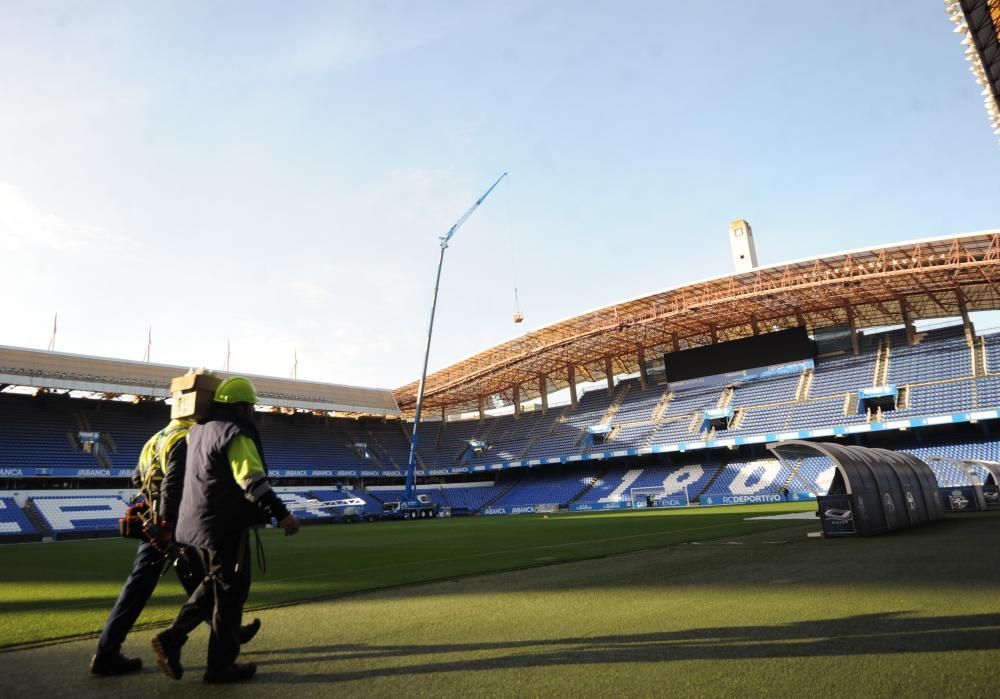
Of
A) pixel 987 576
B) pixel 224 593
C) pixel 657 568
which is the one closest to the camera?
pixel 224 593

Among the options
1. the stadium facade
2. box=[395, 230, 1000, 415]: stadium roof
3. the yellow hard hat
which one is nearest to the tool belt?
the yellow hard hat

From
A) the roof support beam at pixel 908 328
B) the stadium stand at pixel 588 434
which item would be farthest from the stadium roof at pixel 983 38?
the roof support beam at pixel 908 328

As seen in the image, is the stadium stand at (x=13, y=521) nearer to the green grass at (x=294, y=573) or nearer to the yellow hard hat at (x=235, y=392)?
the green grass at (x=294, y=573)

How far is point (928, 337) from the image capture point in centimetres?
4353

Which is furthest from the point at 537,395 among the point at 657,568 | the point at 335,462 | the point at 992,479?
the point at 657,568

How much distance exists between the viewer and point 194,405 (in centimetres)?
451

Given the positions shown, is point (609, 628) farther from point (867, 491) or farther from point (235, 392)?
point (867, 491)

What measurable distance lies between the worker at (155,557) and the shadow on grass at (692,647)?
2.79 feet

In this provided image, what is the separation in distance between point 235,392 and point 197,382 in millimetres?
458

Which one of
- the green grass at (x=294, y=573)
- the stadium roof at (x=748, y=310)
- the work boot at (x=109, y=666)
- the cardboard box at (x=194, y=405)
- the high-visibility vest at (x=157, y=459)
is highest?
the stadium roof at (x=748, y=310)

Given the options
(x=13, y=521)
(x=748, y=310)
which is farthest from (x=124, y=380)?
(x=748, y=310)

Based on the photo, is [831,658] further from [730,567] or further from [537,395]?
[537,395]

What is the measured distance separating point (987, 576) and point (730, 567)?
2.75m

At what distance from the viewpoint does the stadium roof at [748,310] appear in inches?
1414
